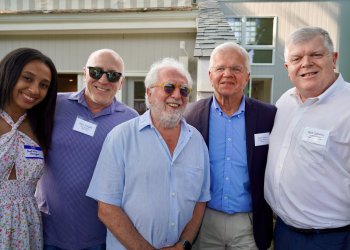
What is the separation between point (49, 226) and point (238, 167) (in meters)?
1.46

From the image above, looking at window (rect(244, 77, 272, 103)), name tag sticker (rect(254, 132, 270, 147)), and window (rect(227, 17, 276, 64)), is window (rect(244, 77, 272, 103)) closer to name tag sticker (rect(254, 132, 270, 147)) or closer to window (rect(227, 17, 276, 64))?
window (rect(227, 17, 276, 64))

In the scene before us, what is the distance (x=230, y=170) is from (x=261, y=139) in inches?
13.6

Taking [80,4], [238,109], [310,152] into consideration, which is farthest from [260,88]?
[310,152]

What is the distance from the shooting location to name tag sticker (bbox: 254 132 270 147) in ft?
7.79

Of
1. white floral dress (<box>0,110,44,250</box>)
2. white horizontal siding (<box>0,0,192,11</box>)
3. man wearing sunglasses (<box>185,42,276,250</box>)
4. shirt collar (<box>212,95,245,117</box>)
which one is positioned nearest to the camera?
white floral dress (<box>0,110,44,250</box>)

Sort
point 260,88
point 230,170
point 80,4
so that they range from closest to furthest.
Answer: point 230,170, point 80,4, point 260,88

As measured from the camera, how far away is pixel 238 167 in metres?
2.36

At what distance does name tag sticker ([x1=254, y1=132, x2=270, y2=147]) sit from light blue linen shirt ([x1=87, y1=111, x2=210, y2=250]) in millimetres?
633

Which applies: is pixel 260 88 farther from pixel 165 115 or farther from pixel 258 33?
pixel 165 115

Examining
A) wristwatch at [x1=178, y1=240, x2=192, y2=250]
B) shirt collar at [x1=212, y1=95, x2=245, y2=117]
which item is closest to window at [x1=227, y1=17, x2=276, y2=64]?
shirt collar at [x1=212, y1=95, x2=245, y2=117]

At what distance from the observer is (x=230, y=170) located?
2.36m

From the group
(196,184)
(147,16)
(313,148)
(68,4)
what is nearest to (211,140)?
(196,184)

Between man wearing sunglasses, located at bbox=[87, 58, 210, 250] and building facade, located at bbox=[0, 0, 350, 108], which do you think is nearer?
man wearing sunglasses, located at bbox=[87, 58, 210, 250]

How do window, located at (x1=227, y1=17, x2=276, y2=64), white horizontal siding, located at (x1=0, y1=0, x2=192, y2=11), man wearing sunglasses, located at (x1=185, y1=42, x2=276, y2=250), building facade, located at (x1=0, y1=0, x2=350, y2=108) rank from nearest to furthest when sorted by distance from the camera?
man wearing sunglasses, located at (x1=185, y1=42, x2=276, y2=250)
building facade, located at (x1=0, y1=0, x2=350, y2=108)
white horizontal siding, located at (x1=0, y1=0, x2=192, y2=11)
window, located at (x1=227, y1=17, x2=276, y2=64)
